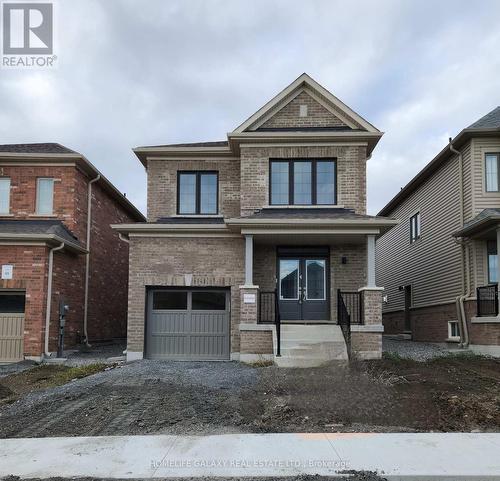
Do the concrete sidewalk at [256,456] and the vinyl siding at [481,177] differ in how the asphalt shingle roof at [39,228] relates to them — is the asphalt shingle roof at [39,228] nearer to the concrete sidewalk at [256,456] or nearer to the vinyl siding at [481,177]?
the concrete sidewalk at [256,456]

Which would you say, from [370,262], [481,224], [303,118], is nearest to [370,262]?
[370,262]

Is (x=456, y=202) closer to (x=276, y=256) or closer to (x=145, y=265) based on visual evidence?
Answer: (x=276, y=256)

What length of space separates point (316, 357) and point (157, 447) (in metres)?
6.62

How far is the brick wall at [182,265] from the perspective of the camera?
14.9 meters

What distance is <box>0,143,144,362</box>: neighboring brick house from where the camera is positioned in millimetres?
15430

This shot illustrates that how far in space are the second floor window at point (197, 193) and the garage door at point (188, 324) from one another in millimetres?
2688

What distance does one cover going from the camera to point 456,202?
17531 millimetres

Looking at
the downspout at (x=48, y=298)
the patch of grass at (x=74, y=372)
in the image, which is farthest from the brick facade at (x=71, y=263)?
the patch of grass at (x=74, y=372)

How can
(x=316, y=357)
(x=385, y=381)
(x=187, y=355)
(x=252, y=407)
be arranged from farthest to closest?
(x=187, y=355)
(x=316, y=357)
(x=385, y=381)
(x=252, y=407)

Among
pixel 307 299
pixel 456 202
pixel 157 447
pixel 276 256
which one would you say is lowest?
pixel 157 447

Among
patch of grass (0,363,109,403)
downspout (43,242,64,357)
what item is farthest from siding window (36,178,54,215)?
patch of grass (0,363,109,403)

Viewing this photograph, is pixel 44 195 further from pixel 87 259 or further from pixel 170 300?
pixel 170 300

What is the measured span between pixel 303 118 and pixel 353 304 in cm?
559

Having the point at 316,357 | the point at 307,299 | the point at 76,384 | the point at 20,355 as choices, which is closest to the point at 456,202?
the point at 307,299
